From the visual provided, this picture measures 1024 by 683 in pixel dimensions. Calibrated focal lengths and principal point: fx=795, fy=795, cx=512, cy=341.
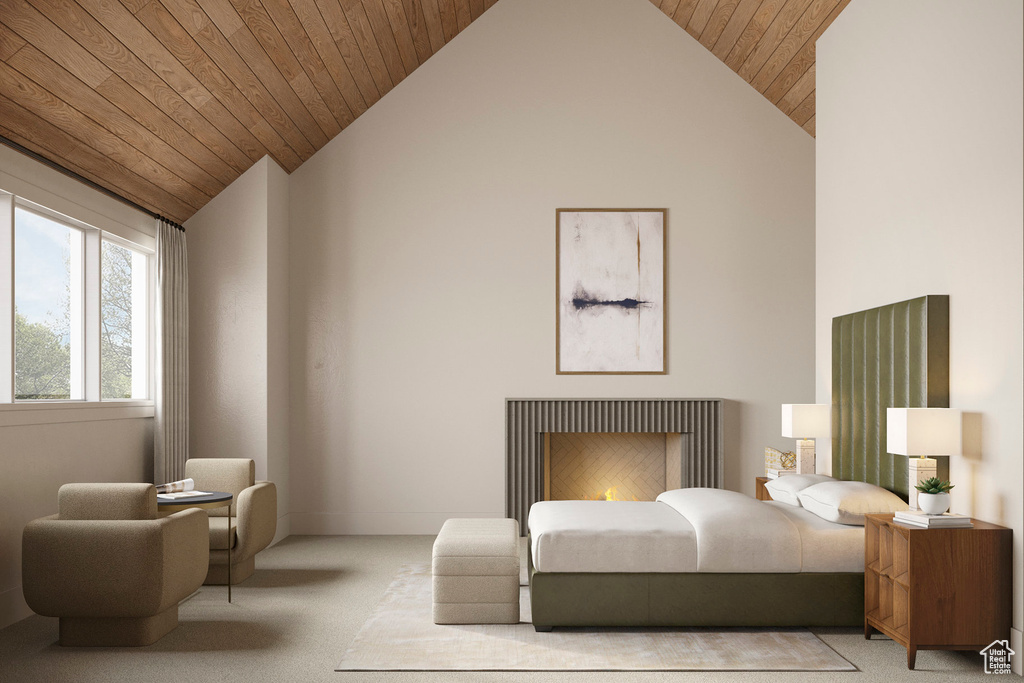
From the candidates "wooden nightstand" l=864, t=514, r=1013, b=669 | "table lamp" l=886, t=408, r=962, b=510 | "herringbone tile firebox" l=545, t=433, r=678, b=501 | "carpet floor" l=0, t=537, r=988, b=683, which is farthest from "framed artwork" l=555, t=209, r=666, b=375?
"wooden nightstand" l=864, t=514, r=1013, b=669

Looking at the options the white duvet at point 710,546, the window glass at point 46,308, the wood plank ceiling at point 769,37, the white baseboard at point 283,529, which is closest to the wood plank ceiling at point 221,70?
the wood plank ceiling at point 769,37

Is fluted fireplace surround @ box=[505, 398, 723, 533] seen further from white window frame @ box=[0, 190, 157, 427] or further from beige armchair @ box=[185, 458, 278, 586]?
white window frame @ box=[0, 190, 157, 427]

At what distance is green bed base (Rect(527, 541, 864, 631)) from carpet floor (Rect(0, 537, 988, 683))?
6.6 inches

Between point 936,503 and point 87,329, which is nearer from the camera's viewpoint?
point 936,503

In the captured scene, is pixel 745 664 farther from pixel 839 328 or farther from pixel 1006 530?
pixel 839 328

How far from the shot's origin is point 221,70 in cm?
487

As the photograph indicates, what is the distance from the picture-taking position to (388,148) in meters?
6.84

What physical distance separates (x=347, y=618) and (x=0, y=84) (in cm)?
309

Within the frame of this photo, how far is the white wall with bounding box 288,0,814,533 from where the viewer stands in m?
6.74

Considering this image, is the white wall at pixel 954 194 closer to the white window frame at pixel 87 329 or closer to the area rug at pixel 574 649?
the area rug at pixel 574 649

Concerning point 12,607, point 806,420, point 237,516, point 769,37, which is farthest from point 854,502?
point 12,607

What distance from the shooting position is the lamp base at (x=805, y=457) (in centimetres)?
528

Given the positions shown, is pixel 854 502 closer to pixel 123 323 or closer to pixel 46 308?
pixel 46 308

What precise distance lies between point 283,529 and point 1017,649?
5124mm
